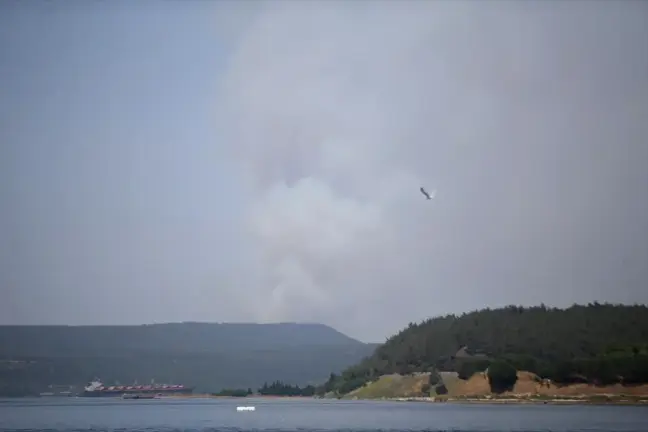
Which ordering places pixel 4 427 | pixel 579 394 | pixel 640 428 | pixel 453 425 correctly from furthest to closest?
pixel 579 394 → pixel 4 427 → pixel 453 425 → pixel 640 428

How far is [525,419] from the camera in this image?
330 feet

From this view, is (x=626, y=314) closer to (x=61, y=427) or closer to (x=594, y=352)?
(x=594, y=352)

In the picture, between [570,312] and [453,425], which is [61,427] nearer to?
[453,425]

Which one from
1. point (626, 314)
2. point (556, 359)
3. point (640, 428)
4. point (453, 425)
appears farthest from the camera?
point (626, 314)

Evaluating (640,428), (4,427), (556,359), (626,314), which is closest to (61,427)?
(4,427)

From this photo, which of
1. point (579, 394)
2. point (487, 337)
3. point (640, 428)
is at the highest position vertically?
point (487, 337)

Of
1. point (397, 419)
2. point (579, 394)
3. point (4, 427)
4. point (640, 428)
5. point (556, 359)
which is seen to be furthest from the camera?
point (556, 359)

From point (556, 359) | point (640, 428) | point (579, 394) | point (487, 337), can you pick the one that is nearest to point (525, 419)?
point (640, 428)

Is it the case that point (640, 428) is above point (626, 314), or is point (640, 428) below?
below

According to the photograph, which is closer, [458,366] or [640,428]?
[640,428]

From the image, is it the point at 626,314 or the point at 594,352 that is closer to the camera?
the point at 594,352

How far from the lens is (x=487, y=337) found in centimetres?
19500

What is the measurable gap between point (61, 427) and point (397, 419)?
36303 mm

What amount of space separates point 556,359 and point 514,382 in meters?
13.1
